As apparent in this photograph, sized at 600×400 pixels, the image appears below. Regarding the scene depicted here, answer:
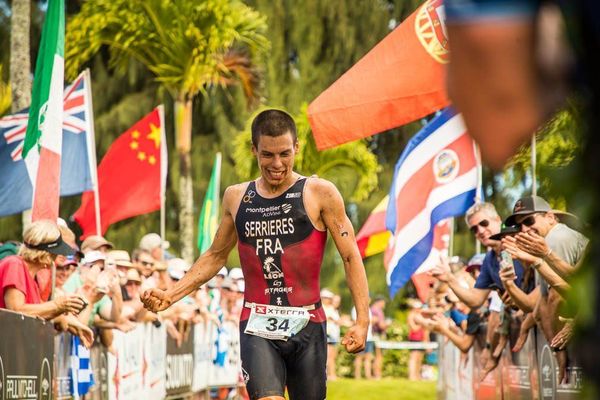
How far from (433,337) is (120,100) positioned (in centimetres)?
1448

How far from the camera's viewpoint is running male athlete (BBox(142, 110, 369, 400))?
7.27 metres

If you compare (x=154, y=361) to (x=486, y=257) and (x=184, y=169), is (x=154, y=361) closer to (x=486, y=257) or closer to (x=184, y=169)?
(x=486, y=257)

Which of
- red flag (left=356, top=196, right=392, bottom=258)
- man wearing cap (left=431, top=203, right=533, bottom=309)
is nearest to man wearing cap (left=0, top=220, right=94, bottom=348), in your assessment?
man wearing cap (left=431, top=203, right=533, bottom=309)

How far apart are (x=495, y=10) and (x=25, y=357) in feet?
22.8

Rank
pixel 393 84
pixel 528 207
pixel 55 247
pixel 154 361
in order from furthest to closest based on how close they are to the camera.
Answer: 1. pixel 154 361
2. pixel 393 84
3. pixel 55 247
4. pixel 528 207

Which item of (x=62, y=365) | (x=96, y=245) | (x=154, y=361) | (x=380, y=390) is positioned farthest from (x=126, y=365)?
(x=380, y=390)

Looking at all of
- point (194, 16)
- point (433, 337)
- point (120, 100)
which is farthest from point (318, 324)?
point (120, 100)

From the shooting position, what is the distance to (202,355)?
1973 cm

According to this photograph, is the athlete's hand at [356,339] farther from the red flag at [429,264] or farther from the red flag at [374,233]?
the red flag at [374,233]

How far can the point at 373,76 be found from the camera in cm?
1358

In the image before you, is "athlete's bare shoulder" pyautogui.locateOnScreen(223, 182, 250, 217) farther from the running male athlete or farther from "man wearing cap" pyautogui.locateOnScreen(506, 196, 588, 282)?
"man wearing cap" pyautogui.locateOnScreen(506, 196, 588, 282)

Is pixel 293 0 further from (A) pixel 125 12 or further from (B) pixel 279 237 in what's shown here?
(B) pixel 279 237

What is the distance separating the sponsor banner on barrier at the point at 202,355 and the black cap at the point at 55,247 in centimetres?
944

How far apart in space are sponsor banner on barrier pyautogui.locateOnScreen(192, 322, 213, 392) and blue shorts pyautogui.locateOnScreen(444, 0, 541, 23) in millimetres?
17276
